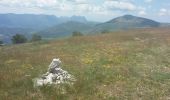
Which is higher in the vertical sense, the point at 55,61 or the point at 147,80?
the point at 55,61

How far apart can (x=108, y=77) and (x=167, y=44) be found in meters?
29.8

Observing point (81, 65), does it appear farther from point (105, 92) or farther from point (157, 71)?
point (105, 92)

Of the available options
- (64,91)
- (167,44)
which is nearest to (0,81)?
(64,91)

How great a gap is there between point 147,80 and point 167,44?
28.7m

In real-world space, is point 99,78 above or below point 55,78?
below

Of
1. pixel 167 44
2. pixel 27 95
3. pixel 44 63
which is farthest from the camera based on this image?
pixel 167 44

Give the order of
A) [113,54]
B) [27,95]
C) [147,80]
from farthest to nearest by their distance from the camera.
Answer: [113,54]
[147,80]
[27,95]

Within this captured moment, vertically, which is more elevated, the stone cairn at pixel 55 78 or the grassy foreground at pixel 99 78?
the stone cairn at pixel 55 78

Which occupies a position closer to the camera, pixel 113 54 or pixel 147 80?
pixel 147 80

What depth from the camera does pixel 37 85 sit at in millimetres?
21125

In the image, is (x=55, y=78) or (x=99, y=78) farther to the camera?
(x=99, y=78)

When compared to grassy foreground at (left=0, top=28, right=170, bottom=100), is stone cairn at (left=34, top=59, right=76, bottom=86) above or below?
above

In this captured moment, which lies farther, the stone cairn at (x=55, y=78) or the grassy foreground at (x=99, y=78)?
the stone cairn at (x=55, y=78)

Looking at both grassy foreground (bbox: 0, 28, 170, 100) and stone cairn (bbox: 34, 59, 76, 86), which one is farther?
stone cairn (bbox: 34, 59, 76, 86)
